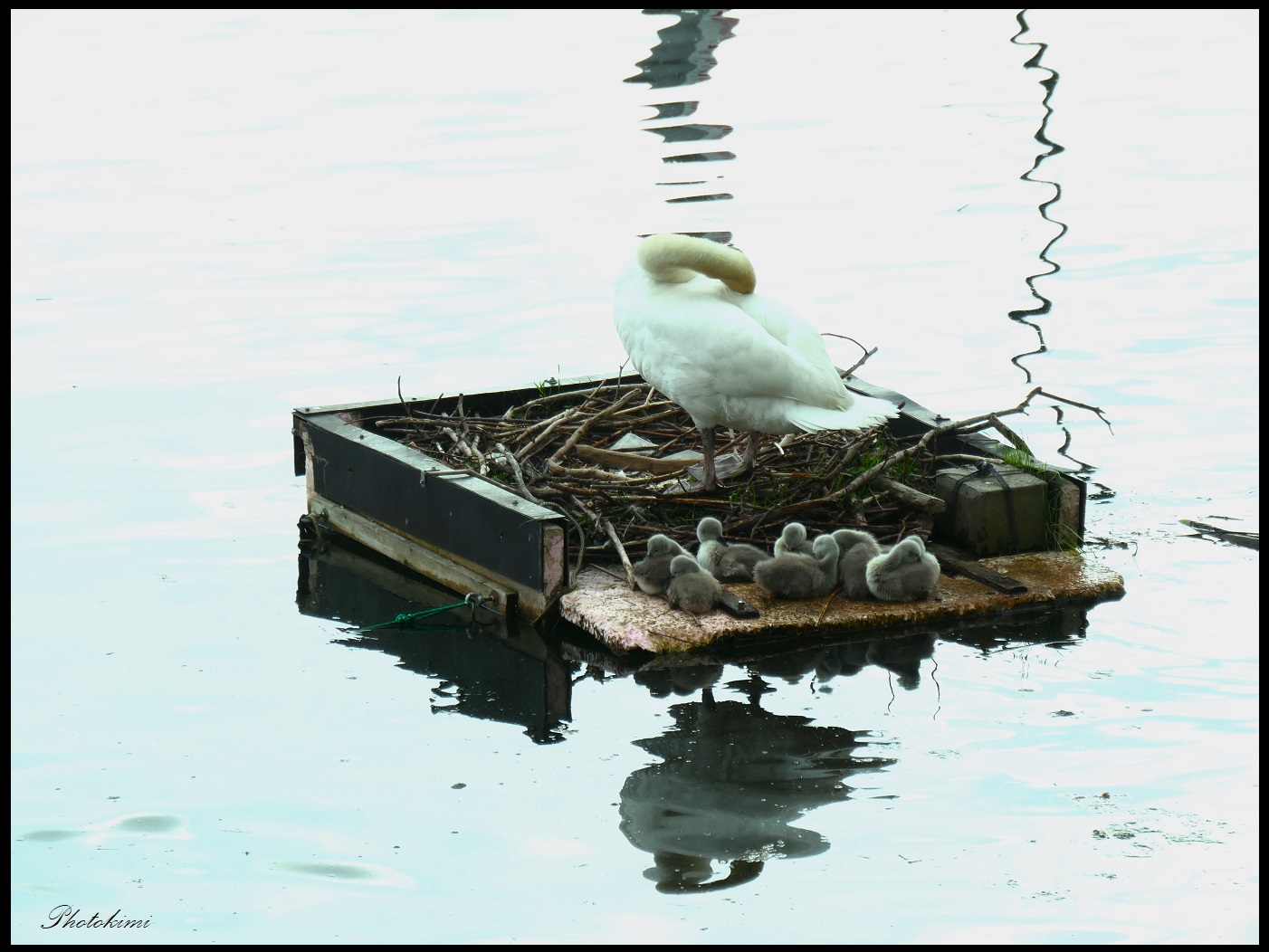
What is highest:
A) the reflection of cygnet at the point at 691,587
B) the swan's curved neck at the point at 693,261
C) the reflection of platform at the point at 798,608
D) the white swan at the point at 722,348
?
the swan's curved neck at the point at 693,261

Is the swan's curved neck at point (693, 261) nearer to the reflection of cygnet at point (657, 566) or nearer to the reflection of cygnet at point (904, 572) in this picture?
the reflection of cygnet at point (657, 566)

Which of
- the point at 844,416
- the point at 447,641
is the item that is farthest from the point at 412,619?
the point at 844,416

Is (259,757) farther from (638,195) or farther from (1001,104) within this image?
(1001,104)

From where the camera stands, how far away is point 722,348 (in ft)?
25.3

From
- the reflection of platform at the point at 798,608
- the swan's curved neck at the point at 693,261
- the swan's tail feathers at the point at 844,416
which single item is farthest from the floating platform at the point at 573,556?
the swan's curved neck at the point at 693,261

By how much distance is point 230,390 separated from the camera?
1163 cm

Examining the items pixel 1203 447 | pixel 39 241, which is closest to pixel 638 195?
pixel 39 241

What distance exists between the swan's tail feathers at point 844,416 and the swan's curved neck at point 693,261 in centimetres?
71

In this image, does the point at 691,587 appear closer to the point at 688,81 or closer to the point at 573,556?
the point at 573,556

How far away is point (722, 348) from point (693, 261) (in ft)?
1.88

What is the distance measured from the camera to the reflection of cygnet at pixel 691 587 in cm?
720

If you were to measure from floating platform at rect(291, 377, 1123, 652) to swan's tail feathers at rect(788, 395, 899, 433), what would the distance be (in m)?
0.50

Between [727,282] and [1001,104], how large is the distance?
1226 cm

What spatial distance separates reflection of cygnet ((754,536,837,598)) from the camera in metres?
7.31
